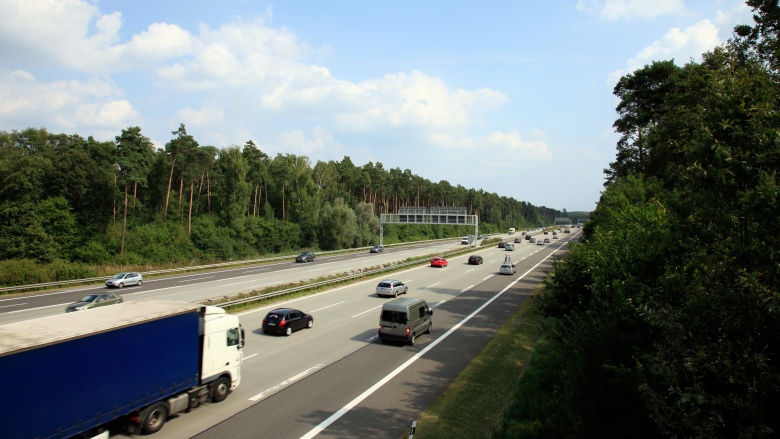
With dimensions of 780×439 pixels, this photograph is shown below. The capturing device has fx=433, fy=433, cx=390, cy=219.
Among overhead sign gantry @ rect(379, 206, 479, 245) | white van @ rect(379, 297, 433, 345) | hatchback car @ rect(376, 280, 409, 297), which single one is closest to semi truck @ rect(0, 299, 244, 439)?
white van @ rect(379, 297, 433, 345)

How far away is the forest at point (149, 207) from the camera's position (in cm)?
4559

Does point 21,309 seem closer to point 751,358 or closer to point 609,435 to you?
point 609,435

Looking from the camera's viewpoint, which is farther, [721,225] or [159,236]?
[159,236]

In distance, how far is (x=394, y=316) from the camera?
20.5 meters

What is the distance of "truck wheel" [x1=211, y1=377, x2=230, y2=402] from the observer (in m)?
13.3

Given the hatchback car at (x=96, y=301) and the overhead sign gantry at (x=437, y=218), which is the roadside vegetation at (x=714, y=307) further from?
the overhead sign gantry at (x=437, y=218)

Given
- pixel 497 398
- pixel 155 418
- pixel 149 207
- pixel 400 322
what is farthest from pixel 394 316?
pixel 149 207

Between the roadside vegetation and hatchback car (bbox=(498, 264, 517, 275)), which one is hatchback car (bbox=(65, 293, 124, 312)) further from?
hatchback car (bbox=(498, 264, 517, 275))

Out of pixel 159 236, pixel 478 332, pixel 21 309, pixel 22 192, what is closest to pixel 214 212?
pixel 159 236

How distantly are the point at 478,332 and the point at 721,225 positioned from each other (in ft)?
61.8

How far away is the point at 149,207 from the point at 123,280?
29.6 m

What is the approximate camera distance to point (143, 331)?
431 inches

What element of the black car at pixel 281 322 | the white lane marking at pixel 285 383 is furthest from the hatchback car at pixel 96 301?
the white lane marking at pixel 285 383

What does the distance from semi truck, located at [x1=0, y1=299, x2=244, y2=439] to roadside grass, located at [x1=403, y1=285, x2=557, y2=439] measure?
21.5ft
